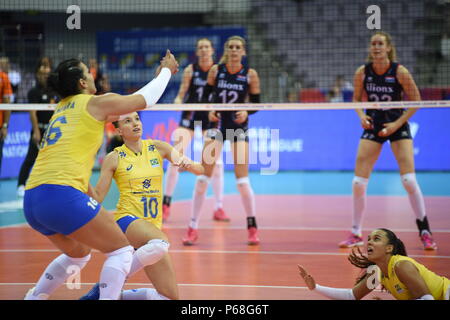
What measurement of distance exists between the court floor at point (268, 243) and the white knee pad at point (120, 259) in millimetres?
1113

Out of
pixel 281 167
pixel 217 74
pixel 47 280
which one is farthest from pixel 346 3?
pixel 47 280

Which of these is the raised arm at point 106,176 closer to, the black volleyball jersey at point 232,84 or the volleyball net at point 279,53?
the black volleyball jersey at point 232,84

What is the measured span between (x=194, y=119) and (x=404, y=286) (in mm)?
5959

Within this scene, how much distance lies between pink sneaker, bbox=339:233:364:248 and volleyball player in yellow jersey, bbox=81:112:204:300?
2.98 m

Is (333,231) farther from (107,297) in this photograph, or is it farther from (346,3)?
(346,3)

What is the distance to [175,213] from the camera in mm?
11461

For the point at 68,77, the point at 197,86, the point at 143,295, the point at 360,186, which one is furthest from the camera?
the point at 197,86

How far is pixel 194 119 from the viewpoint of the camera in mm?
10656

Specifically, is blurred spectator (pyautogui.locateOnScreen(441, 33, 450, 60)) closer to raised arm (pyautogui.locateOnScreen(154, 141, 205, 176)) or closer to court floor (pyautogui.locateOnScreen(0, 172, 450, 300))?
court floor (pyautogui.locateOnScreen(0, 172, 450, 300))

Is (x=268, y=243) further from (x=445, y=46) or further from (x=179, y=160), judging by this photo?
(x=445, y=46)

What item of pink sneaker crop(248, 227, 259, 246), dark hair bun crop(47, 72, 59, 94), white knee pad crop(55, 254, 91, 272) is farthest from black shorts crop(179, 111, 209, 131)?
white knee pad crop(55, 254, 91, 272)

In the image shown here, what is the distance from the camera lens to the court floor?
6.39 metres

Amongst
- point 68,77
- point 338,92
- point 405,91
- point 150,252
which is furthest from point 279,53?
point 68,77

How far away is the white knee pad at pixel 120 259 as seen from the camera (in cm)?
486
